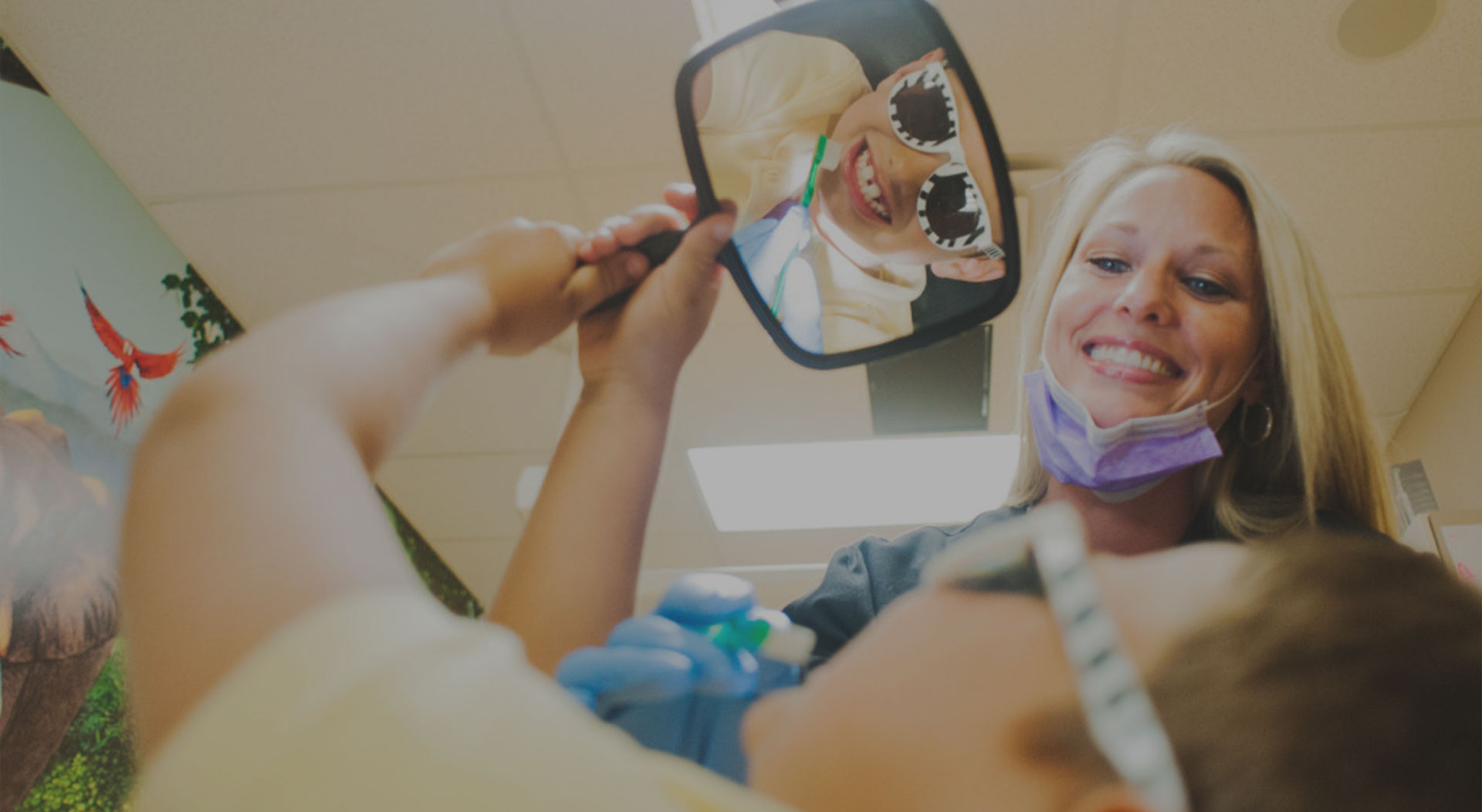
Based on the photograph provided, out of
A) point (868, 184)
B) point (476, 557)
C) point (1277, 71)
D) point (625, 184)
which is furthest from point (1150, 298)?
point (476, 557)

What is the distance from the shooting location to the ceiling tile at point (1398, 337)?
8.41 feet

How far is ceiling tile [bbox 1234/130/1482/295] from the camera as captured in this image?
211cm

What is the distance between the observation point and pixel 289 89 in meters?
2.10

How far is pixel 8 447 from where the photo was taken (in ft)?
6.00

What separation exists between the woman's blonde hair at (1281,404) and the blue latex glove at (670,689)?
0.67m

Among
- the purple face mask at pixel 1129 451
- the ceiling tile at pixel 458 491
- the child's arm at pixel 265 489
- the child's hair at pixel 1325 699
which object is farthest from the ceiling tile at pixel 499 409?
the child's hair at pixel 1325 699

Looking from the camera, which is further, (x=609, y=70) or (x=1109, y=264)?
(x=609, y=70)

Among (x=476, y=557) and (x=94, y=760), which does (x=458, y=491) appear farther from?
(x=94, y=760)

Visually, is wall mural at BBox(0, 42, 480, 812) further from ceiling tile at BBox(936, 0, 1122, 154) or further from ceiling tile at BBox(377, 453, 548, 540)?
ceiling tile at BBox(936, 0, 1122, 154)

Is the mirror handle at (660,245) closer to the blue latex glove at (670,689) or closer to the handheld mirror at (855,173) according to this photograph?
the handheld mirror at (855,173)

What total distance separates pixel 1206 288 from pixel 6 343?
2111mm

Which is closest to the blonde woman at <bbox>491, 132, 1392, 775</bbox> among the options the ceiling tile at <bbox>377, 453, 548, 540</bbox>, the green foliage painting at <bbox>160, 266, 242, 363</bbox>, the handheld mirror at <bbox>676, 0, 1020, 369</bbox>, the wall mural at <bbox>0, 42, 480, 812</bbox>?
the handheld mirror at <bbox>676, 0, 1020, 369</bbox>

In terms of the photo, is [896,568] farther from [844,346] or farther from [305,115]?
[305,115]

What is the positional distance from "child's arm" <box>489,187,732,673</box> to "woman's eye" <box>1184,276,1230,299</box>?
60 centimetres
